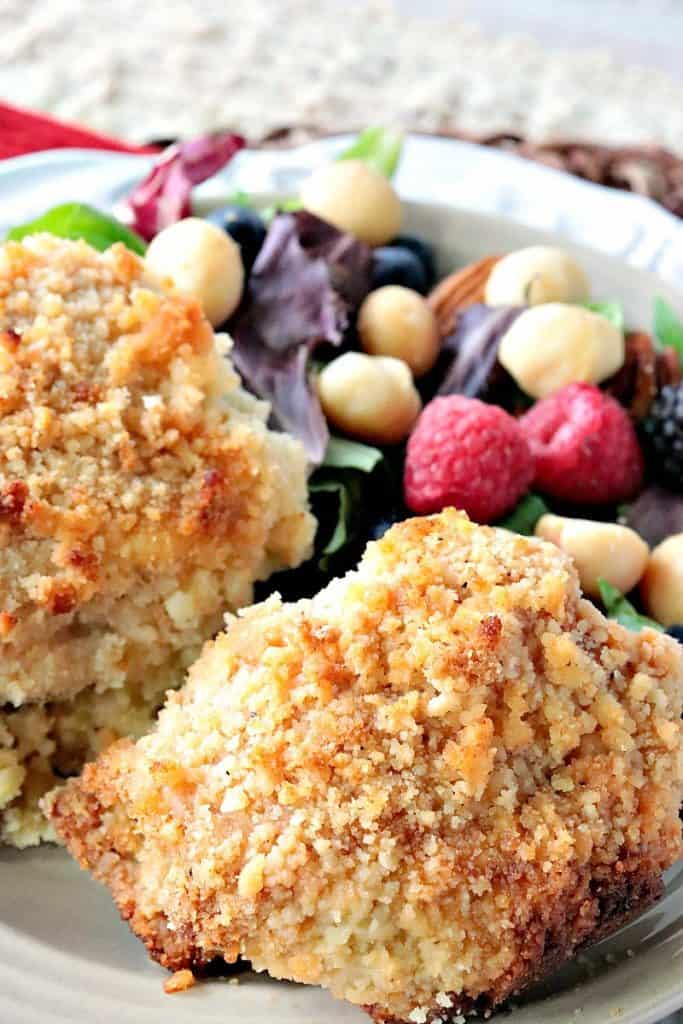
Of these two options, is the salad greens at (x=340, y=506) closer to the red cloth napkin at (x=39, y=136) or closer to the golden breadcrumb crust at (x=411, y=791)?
the golden breadcrumb crust at (x=411, y=791)

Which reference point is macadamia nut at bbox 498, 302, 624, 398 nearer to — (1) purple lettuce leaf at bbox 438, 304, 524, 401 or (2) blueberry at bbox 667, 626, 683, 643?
(1) purple lettuce leaf at bbox 438, 304, 524, 401

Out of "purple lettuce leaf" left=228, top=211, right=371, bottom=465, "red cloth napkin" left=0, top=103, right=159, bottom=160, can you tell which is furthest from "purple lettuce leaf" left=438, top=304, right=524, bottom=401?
"red cloth napkin" left=0, top=103, right=159, bottom=160

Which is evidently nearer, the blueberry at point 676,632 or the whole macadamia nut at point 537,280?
the blueberry at point 676,632

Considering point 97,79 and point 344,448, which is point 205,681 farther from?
point 97,79

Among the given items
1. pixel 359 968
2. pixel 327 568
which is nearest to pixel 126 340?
pixel 327 568

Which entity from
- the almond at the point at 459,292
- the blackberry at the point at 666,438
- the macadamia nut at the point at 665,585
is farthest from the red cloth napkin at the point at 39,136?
the macadamia nut at the point at 665,585

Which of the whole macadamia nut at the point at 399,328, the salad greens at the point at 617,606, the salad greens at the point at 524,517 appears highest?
the whole macadamia nut at the point at 399,328
